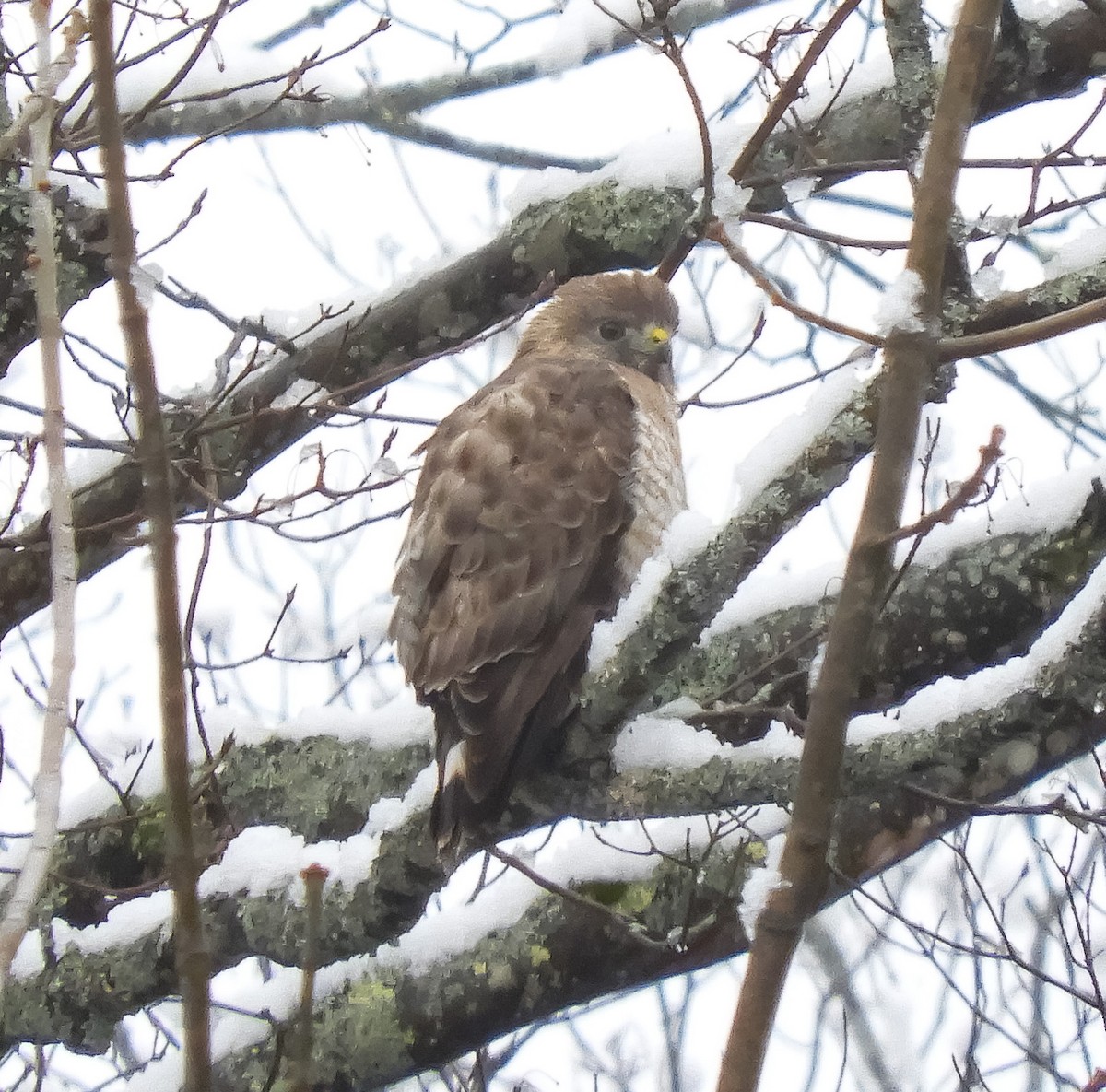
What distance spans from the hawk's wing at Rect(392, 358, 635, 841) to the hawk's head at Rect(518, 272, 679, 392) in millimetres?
697

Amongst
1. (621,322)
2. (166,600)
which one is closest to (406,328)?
(621,322)

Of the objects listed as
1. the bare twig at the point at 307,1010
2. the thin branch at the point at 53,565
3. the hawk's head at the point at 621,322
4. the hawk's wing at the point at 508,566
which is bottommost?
the bare twig at the point at 307,1010

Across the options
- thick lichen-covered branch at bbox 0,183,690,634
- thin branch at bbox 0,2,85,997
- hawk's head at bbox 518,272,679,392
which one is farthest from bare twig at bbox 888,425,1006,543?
hawk's head at bbox 518,272,679,392

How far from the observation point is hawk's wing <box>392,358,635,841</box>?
286cm

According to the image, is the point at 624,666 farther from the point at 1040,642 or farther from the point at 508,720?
the point at 1040,642

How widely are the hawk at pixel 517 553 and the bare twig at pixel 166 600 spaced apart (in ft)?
5.20

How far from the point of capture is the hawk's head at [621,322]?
13.9 ft

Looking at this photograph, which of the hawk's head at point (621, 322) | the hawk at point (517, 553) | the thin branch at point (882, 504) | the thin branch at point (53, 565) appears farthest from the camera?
the hawk's head at point (621, 322)

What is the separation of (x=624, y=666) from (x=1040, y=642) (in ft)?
2.39

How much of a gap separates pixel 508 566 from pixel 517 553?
0.03m

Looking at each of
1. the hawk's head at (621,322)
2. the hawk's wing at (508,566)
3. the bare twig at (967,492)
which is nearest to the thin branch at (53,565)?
the bare twig at (967,492)

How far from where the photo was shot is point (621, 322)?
4277 mm

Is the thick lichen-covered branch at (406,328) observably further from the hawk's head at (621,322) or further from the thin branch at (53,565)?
the thin branch at (53,565)

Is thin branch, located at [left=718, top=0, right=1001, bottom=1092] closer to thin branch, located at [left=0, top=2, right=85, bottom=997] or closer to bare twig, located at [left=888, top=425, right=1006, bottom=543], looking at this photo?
bare twig, located at [left=888, top=425, right=1006, bottom=543]
